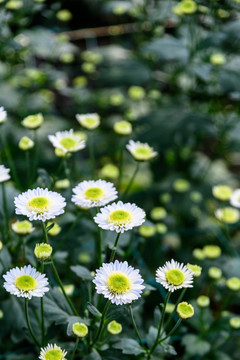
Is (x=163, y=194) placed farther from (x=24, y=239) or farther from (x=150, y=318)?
(x=24, y=239)

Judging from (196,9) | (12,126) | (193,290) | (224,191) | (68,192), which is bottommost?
(193,290)

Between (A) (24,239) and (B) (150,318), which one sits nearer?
(A) (24,239)

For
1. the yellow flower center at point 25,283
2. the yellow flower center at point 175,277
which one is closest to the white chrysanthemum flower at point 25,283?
the yellow flower center at point 25,283

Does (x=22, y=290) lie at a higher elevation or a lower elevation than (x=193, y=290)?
higher

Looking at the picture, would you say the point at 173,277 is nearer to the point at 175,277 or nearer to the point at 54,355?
the point at 175,277

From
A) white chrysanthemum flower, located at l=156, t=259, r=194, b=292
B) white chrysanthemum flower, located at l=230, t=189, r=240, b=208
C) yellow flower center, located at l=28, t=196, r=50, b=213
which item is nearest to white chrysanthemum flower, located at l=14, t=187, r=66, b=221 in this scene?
yellow flower center, located at l=28, t=196, r=50, b=213

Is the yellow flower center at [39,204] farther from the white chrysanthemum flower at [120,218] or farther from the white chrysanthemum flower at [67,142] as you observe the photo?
the white chrysanthemum flower at [67,142]

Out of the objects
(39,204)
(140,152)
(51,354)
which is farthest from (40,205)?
(140,152)

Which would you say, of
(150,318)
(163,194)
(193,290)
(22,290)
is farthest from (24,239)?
(163,194)
